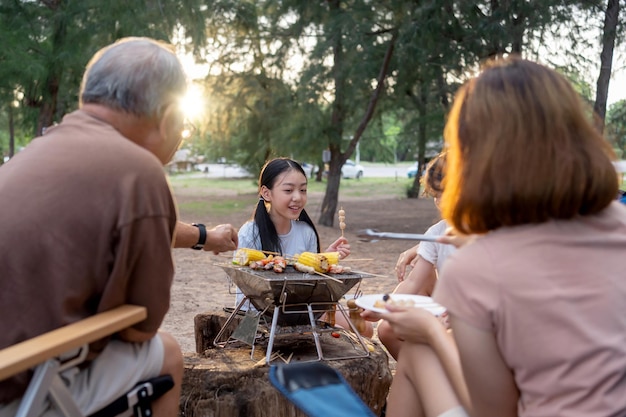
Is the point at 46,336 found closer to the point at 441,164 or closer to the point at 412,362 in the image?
the point at 412,362

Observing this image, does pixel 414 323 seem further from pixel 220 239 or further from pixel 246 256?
pixel 246 256

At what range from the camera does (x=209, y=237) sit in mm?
3168

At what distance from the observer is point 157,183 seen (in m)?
2.05

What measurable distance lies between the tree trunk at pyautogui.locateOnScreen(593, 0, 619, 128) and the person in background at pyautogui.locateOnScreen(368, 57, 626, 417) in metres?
7.86

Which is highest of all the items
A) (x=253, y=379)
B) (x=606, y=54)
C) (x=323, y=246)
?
(x=606, y=54)

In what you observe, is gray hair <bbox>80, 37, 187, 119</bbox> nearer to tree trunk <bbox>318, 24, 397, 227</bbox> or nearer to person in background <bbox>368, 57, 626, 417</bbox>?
person in background <bbox>368, 57, 626, 417</bbox>

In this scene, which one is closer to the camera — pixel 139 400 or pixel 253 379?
pixel 139 400

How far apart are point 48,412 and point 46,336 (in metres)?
0.29

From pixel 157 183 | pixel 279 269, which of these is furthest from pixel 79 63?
pixel 157 183

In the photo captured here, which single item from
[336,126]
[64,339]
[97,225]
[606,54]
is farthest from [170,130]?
[336,126]

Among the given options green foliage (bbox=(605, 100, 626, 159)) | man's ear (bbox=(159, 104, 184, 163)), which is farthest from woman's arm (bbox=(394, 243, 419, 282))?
green foliage (bbox=(605, 100, 626, 159))

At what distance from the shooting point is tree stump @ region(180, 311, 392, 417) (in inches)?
120

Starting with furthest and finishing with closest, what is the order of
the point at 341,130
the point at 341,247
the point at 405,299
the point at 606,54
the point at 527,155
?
the point at 341,130 < the point at 606,54 < the point at 341,247 < the point at 405,299 < the point at 527,155

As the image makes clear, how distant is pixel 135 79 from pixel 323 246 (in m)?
9.35
